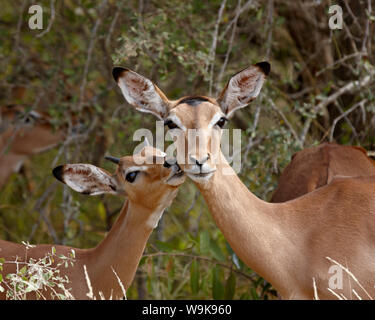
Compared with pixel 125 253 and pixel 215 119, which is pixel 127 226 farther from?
pixel 215 119

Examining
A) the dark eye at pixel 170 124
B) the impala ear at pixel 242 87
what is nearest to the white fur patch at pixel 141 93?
the dark eye at pixel 170 124

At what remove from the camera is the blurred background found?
593cm

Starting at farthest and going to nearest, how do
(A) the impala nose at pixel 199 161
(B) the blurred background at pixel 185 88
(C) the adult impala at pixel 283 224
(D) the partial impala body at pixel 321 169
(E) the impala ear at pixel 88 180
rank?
(B) the blurred background at pixel 185 88 < (D) the partial impala body at pixel 321 169 < (E) the impala ear at pixel 88 180 < (C) the adult impala at pixel 283 224 < (A) the impala nose at pixel 199 161

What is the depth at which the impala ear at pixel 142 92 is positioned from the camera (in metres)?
4.50

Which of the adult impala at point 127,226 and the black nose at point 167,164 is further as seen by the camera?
the adult impala at point 127,226

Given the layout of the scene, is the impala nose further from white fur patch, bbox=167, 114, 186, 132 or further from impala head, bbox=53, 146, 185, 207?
impala head, bbox=53, 146, 185, 207

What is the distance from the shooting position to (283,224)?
4.32 metres

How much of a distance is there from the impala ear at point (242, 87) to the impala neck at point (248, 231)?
0.43m

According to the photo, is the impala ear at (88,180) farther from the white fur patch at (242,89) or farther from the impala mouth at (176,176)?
the white fur patch at (242,89)

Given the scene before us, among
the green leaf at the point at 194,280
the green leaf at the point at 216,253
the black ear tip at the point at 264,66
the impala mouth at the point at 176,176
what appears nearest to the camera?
the impala mouth at the point at 176,176

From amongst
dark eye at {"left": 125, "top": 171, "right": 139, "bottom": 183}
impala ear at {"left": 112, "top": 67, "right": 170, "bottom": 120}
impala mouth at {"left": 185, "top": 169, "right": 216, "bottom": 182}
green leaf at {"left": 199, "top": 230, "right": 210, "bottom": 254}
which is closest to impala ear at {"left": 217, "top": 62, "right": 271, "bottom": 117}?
impala ear at {"left": 112, "top": 67, "right": 170, "bottom": 120}
